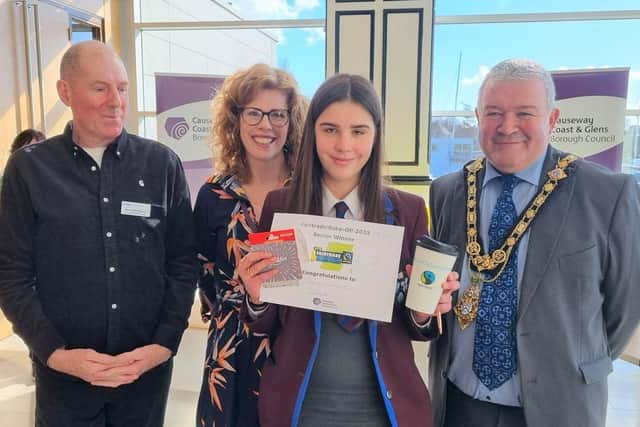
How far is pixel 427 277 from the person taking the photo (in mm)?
1204

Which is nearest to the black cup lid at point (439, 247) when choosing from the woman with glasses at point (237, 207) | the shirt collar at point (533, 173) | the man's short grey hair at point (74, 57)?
the shirt collar at point (533, 173)

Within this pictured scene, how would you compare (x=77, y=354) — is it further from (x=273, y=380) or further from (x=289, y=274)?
(x=289, y=274)

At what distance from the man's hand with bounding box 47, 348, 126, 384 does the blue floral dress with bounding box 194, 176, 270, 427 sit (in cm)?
34

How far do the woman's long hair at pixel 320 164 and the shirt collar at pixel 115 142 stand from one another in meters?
0.75

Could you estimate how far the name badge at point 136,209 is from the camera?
1722mm

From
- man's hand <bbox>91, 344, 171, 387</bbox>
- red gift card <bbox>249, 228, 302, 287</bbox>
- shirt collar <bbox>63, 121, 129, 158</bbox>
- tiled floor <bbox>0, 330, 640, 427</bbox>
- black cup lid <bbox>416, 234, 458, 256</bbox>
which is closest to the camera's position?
black cup lid <bbox>416, 234, 458, 256</bbox>

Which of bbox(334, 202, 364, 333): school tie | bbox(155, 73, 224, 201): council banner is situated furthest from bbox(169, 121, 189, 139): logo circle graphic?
bbox(334, 202, 364, 333): school tie

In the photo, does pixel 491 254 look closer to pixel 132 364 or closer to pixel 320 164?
pixel 320 164

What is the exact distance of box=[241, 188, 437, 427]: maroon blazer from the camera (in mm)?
1305

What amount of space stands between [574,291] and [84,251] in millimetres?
1574

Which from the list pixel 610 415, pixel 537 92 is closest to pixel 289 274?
pixel 537 92

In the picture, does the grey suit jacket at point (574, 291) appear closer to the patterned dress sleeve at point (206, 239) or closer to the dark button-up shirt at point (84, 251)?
the patterned dress sleeve at point (206, 239)

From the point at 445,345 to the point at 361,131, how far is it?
0.75m

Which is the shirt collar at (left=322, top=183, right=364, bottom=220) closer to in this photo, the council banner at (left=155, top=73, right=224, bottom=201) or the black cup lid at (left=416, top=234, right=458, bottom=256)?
the black cup lid at (left=416, top=234, right=458, bottom=256)
